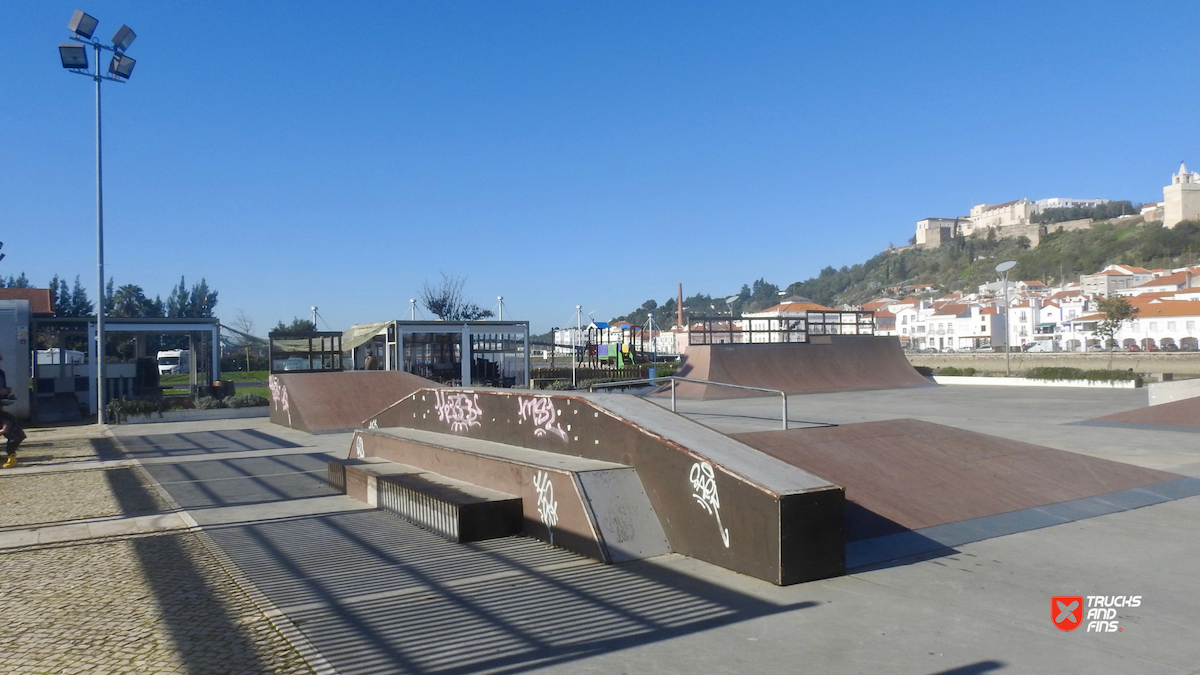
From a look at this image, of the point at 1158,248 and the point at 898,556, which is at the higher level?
the point at 1158,248

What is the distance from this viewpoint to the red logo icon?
454 centimetres

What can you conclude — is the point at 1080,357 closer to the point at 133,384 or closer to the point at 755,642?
the point at 133,384

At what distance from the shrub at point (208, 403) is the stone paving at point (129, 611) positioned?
1406cm

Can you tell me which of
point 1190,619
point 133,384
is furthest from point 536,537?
point 133,384

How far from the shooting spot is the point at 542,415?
816 cm

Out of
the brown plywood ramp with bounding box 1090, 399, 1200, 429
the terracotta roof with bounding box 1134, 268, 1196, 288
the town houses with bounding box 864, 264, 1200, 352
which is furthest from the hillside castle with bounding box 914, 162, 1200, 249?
the brown plywood ramp with bounding box 1090, 399, 1200, 429

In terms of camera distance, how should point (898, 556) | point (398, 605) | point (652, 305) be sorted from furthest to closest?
point (652, 305), point (898, 556), point (398, 605)

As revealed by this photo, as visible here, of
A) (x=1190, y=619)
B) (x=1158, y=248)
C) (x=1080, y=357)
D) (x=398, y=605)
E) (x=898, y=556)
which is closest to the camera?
(x=1190, y=619)

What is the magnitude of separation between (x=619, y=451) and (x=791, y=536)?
1979 mm

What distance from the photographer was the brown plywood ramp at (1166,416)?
14305 mm

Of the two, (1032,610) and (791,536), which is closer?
(1032,610)

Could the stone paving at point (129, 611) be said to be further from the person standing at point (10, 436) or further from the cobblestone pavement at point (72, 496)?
the person standing at point (10, 436)

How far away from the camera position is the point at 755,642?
4289 mm

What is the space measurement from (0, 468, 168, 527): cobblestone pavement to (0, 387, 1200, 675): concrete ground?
292 mm
